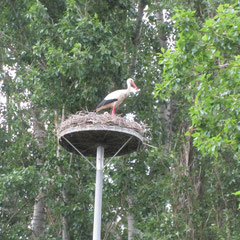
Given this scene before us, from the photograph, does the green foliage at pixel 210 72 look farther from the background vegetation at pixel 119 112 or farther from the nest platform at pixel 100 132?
the nest platform at pixel 100 132

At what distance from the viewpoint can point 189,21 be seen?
379 inches

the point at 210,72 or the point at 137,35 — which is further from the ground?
the point at 137,35

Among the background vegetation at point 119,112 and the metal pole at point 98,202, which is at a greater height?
the background vegetation at point 119,112

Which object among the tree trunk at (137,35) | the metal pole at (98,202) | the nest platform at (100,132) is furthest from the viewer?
the tree trunk at (137,35)

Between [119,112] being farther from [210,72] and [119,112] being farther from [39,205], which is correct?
[210,72]

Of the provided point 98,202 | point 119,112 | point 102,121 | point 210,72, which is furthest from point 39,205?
point 210,72

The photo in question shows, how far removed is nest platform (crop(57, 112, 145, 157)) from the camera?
9.29 meters

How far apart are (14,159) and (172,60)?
7.18m

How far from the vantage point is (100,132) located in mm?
9422

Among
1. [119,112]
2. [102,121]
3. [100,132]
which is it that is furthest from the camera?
[119,112]

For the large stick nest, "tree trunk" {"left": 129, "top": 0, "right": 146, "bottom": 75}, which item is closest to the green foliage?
the large stick nest

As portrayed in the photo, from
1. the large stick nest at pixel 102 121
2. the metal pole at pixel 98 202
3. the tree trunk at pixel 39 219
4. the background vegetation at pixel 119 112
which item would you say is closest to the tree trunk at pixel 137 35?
the background vegetation at pixel 119 112

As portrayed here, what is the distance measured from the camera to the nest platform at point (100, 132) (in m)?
9.29

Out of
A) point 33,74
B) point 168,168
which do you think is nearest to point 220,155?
point 168,168
